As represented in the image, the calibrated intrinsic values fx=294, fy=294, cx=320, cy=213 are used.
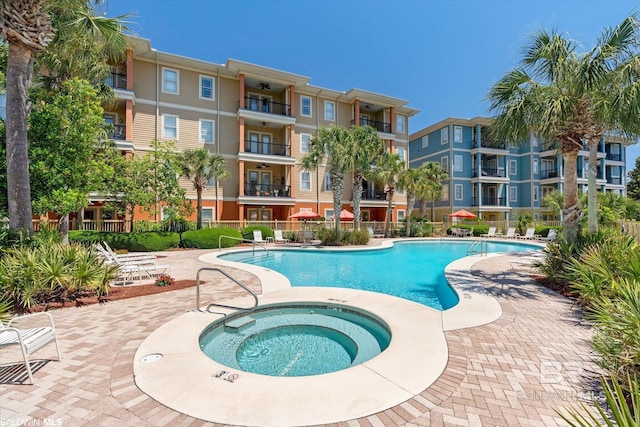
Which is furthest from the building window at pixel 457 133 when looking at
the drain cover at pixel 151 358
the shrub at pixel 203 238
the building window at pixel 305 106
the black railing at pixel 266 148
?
the drain cover at pixel 151 358

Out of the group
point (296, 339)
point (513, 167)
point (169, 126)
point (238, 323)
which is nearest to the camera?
point (296, 339)

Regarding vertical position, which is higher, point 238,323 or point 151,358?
point 151,358

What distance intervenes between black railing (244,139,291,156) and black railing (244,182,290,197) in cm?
285

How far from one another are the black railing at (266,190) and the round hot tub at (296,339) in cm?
1931

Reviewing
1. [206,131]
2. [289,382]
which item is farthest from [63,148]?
[206,131]

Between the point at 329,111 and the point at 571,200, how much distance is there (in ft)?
73.0

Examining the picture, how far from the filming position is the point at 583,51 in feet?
27.7

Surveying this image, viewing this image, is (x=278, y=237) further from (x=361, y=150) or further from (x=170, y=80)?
(x=170, y=80)

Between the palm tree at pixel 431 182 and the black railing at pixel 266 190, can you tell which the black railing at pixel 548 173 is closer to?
the palm tree at pixel 431 182

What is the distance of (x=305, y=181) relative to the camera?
27219 millimetres

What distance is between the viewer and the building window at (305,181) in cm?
2700

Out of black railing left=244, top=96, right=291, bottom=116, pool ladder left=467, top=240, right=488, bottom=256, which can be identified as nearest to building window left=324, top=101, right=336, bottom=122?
black railing left=244, top=96, right=291, bottom=116

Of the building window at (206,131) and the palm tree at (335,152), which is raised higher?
the building window at (206,131)

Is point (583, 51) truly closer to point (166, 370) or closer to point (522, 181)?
point (166, 370)
